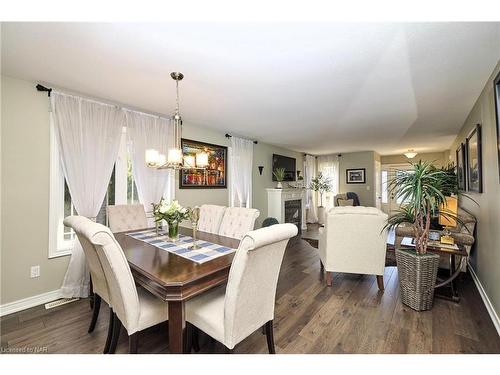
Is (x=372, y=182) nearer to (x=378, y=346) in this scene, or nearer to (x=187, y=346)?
(x=378, y=346)

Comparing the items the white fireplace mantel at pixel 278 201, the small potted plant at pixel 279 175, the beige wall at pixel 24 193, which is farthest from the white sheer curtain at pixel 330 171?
the beige wall at pixel 24 193

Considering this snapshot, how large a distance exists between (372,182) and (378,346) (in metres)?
6.11

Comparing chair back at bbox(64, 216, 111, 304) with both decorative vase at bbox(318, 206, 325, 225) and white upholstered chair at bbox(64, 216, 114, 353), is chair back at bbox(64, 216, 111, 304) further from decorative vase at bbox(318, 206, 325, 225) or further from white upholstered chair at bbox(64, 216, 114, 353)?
decorative vase at bbox(318, 206, 325, 225)

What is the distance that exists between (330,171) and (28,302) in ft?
25.1

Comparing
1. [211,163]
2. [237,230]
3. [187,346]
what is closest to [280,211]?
[211,163]

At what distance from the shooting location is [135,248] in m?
1.87

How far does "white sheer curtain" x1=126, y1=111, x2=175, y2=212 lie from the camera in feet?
9.98

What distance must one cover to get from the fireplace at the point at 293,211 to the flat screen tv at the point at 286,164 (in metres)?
0.71

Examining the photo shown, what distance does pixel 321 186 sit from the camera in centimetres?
739

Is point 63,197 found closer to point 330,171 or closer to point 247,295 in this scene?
point 247,295

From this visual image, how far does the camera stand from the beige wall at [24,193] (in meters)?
2.14

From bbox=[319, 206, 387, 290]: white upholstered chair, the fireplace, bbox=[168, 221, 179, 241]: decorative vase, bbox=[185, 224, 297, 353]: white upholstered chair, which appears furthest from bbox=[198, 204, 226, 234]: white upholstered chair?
the fireplace

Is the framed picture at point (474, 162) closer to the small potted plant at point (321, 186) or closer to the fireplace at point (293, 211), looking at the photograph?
the fireplace at point (293, 211)

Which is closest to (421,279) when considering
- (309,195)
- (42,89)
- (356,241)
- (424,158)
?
(356,241)
